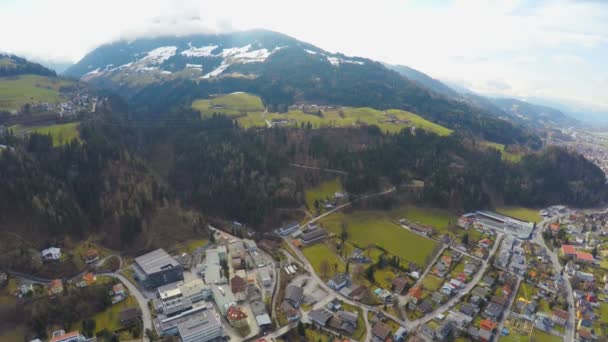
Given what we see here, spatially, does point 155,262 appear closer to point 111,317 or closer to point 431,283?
point 111,317

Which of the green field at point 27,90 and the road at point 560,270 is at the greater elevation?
the green field at point 27,90

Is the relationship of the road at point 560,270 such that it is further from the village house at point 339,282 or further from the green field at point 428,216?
the village house at point 339,282

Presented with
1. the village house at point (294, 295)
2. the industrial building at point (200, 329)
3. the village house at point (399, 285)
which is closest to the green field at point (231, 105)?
the village house at point (294, 295)

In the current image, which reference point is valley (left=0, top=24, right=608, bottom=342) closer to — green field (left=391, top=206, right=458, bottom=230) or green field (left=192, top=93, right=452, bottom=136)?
green field (left=391, top=206, right=458, bottom=230)

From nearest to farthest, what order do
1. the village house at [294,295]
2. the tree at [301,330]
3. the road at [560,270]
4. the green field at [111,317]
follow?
the tree at [301,330] < the green field at [111,317] < the road at [560,270] < the village house at [294,295]

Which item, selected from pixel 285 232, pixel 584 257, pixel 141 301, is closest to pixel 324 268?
pixel 285 232
